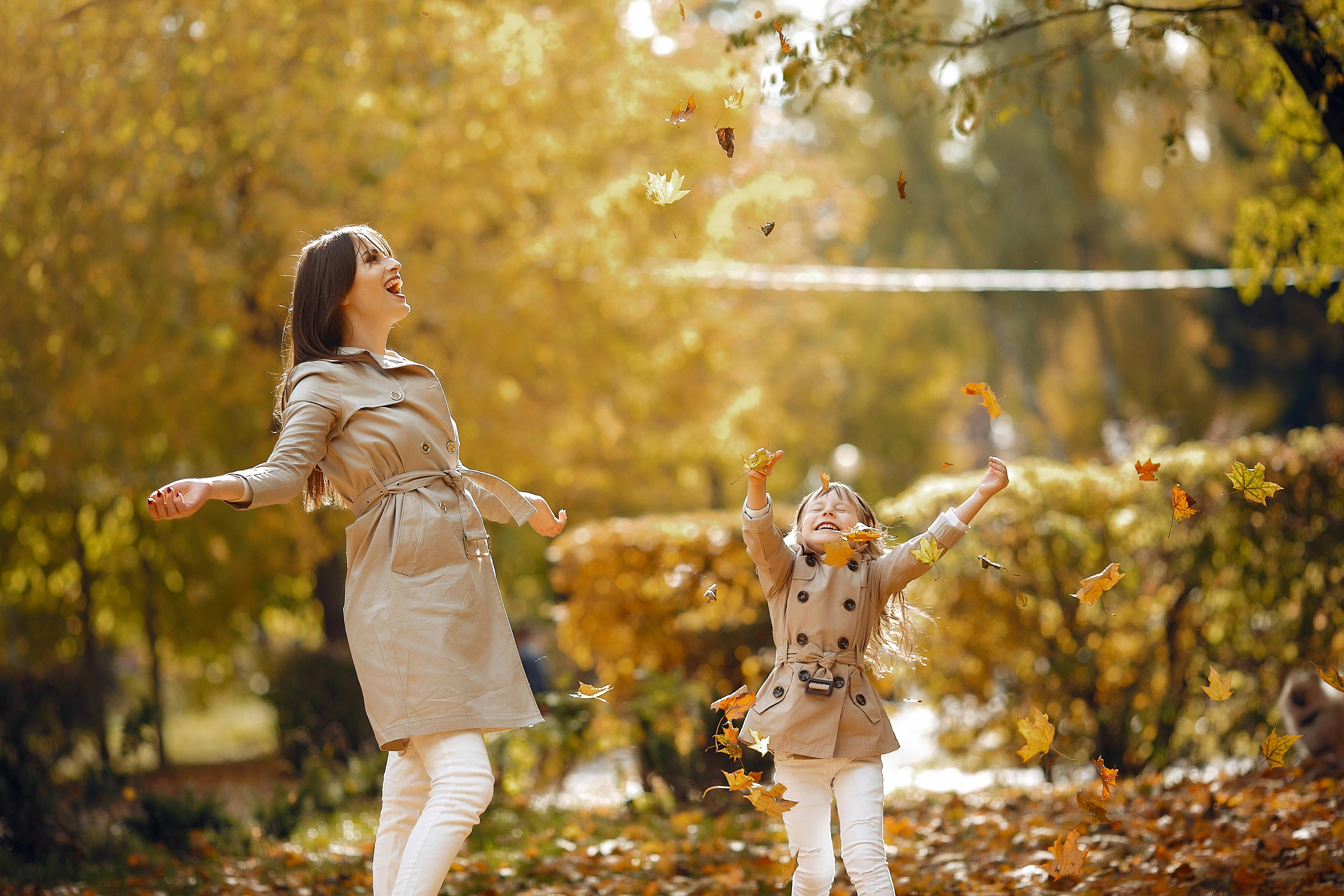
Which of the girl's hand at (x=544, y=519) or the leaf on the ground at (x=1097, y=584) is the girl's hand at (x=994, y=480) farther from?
the girl's hand at (x=544, y=519)

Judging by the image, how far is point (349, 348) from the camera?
3.30 m

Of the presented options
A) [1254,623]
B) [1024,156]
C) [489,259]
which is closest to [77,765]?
[489,259]

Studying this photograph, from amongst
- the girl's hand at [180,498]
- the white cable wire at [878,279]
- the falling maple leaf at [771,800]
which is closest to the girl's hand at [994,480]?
the falling maple leaf at [771,800]

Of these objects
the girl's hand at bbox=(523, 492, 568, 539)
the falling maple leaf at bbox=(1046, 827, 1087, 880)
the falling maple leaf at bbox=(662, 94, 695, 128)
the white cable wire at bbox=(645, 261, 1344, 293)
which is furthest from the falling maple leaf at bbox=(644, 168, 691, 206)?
the white cable wire at bbox=(645, 261, 1344, 293)

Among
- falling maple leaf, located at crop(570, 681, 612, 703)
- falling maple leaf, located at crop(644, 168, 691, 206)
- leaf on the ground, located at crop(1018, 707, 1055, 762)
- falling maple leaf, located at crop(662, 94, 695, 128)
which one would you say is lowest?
leaf on the ground, located at crop(1018, 707, 1055, 762)

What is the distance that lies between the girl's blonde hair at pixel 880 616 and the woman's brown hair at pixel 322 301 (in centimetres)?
139

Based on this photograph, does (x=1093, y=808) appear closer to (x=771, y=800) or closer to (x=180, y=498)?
(x=771, y=800)

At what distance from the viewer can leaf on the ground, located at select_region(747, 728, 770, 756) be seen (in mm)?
3391

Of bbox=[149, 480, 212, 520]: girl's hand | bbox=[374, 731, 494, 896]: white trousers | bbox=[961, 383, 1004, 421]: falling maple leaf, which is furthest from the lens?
bbox=[961, 383, 1004, 421]: falling maple leaf

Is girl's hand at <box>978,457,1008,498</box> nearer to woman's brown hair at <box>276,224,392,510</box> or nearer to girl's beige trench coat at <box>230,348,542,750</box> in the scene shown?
girl's beige trench coat at <box>230,348,542,750</box>

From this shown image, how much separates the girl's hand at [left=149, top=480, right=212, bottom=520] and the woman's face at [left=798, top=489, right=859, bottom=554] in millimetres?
1725

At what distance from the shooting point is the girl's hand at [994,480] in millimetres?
3230

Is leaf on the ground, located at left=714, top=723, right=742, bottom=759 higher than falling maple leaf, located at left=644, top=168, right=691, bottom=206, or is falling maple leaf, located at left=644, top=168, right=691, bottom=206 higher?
falling maple leaf, located at left=644, top=168, right=691, bottom=206

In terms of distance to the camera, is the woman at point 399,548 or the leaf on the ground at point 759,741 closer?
the woman at point 399,548
